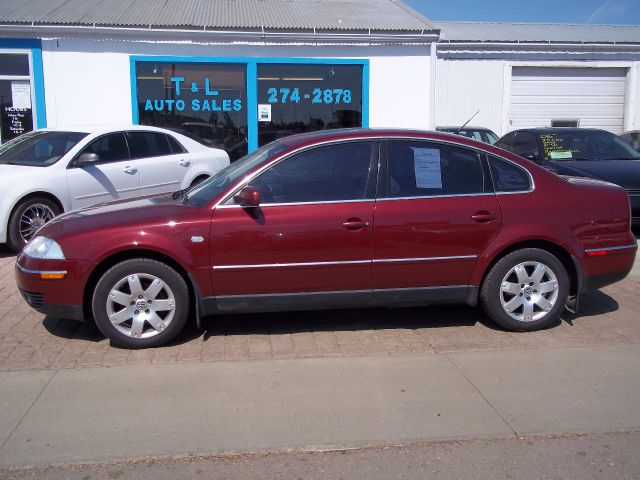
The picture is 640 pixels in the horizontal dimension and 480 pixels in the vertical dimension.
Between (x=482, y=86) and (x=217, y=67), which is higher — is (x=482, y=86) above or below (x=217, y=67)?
above

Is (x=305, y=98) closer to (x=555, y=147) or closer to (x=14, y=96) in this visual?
(x=555, y=147)

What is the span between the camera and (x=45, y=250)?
188 inches

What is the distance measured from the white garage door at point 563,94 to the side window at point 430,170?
1453 centimetres

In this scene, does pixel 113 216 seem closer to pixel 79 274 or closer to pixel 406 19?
pixel 79 274

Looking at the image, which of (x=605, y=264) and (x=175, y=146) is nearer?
(x=605, y=264)

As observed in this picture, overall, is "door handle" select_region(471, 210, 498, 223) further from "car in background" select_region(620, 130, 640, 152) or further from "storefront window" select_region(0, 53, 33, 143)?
"car in background" select_region(620, 130, 640, 152)

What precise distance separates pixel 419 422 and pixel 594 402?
1193 millimetres

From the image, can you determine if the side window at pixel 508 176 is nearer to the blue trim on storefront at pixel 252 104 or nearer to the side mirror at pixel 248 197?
the side mirror at pixel 248 197

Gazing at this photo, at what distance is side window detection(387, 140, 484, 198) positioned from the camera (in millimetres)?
5059

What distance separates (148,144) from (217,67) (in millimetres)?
3324

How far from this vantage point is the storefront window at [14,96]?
11.4 m

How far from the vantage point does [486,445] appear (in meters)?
3.56

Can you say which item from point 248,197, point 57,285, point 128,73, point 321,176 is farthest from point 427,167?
point 128,73

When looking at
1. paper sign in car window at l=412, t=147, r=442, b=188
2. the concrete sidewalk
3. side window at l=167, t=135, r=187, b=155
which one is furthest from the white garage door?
the concrete sidewalk
